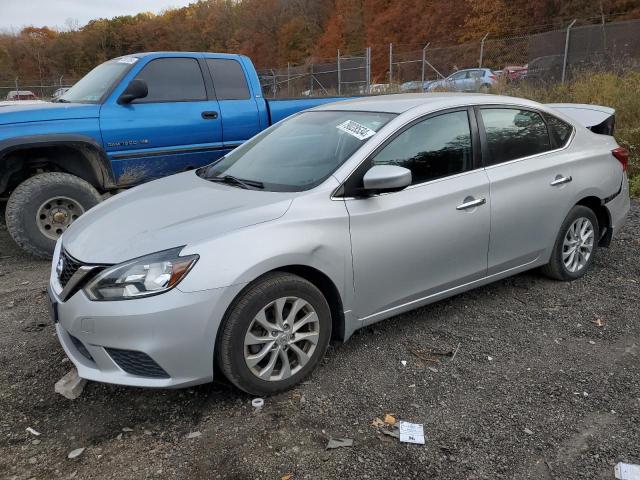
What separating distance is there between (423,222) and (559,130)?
1.75 meters

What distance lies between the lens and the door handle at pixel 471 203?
348 cm

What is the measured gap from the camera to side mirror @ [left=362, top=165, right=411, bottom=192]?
3004 millimetres

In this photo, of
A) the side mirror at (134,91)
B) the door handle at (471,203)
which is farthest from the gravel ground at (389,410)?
the side mirror at (134,91)

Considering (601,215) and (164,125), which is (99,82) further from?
(601,215)

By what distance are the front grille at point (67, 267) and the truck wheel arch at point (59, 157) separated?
2.61 metres

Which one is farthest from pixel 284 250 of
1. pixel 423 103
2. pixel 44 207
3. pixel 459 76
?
pixel 459 76

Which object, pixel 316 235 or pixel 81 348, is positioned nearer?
pixel 81 348

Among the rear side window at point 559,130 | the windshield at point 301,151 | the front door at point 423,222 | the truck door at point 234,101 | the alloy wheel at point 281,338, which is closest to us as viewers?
the alloy wheel at point 281,338

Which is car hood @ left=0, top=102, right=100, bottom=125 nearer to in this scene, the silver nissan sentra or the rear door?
the silver nissan sentra

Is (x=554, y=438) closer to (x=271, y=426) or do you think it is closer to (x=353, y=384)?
(x=353, y=384)

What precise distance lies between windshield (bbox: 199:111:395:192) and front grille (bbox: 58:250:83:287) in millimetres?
1146

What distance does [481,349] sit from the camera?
3408 mm

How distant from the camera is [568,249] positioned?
4336mm

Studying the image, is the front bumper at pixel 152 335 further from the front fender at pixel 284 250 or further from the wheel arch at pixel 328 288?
the wheel arch at pixel 328 288
